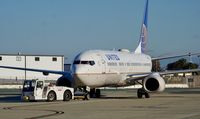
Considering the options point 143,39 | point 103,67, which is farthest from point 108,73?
point 143,39

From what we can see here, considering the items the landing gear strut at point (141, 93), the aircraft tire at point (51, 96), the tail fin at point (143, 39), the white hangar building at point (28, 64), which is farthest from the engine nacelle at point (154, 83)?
the white hangar building at point (28, 64)

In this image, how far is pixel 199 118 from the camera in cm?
2047

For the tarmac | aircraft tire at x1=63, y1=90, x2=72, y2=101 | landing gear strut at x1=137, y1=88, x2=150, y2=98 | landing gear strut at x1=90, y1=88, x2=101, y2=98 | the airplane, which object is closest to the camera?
the tarmac

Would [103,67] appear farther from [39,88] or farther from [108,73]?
[39,88]

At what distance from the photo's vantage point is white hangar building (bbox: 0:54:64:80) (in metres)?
100

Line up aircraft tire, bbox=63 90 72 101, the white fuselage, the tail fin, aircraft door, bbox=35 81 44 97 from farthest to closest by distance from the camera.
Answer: the tail fin < the white fuselage < aircraft tire, bbox=63 90 72 101 < aircraft door, bbox=35 81 44 97

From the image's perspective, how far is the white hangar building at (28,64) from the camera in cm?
10019

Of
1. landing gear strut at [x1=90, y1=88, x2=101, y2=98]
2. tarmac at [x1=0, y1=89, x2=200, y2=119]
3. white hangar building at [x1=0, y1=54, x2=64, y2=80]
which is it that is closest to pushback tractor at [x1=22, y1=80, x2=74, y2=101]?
tarmac at [x1=0, y1=89, x2=200, y2=119]

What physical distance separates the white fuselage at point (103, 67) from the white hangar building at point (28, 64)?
179 ft

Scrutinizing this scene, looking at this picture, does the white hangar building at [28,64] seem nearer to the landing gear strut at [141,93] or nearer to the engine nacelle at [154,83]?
the landing gear strut at [141,93]

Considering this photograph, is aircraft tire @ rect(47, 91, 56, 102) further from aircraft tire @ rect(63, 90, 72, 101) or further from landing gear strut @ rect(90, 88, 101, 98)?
landing gear strut @ rect(90, 88, 101, 98)

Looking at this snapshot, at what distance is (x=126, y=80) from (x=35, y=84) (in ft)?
34.2

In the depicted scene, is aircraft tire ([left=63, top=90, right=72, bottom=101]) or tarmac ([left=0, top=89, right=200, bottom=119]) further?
aircraft tire ([left=63, top=90, right=72, bottom=101])

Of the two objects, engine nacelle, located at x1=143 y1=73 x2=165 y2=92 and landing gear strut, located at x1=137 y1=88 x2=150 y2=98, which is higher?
engine nacelle, located at x1=143 y1=73 x2=165 y2=92
